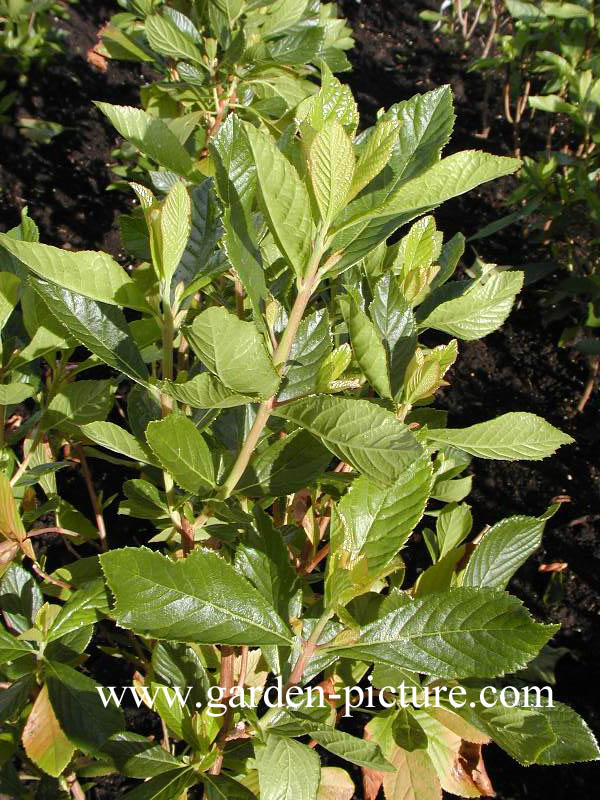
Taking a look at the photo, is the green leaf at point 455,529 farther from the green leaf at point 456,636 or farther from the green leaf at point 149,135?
the green leaf at point 149,135

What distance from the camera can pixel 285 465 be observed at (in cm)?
94

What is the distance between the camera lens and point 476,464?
9.96 feet

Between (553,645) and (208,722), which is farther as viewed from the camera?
(553,645)

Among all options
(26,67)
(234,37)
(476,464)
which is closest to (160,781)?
(234,37)

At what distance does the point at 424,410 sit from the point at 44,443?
0.78 metres

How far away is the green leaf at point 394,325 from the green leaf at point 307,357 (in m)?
0.09

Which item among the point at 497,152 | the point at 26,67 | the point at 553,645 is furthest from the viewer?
the point at 497,152

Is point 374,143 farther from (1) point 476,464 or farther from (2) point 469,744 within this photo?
(1) point 476,464

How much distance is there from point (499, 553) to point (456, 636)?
0.29m

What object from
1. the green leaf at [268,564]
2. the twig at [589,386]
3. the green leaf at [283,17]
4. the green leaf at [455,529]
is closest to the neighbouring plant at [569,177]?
the twig at [589,386]

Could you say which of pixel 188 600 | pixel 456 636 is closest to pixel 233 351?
pixel 188 600

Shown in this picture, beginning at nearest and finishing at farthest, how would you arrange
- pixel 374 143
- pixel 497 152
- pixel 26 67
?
pixel 374 143, pixel 26 67, pixel 497 152

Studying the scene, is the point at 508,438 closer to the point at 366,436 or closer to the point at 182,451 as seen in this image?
the point at 366,436

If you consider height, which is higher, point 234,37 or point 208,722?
point 234,37
